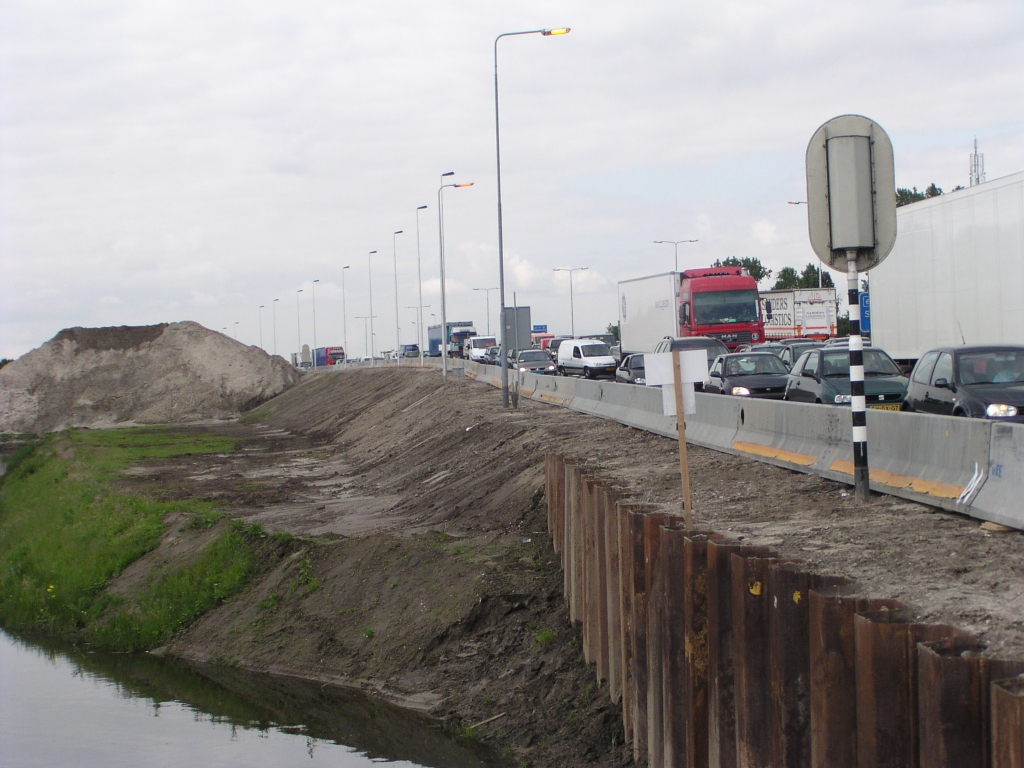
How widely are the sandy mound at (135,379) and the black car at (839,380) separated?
55.9 meters

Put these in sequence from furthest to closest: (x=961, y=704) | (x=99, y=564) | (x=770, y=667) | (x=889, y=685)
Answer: (x=99, y=564), (x=770, y=667), (x=889, y=685), (x=961, y=704)

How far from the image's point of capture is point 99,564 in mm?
20078

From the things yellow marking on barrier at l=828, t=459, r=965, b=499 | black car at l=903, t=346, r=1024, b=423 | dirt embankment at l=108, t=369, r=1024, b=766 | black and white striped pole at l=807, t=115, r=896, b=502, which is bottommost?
dirt embankment at l=108, t=369, r=1024, b=766

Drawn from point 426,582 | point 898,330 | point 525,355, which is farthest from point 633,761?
point 525,355

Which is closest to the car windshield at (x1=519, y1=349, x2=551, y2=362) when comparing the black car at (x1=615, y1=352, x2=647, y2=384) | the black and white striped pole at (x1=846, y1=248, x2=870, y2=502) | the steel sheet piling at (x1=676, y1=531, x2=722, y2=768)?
the black car at (x1=615, y1=352, x2=647, y2=384)

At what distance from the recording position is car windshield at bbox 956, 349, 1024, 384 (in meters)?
14.3

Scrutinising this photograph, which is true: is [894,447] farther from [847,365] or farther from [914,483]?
[847,365]

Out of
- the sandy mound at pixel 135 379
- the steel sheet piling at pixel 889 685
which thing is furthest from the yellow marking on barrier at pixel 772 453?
the sandy mound at pixel 135 379

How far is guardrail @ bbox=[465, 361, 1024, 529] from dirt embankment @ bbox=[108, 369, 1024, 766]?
216 millimetres

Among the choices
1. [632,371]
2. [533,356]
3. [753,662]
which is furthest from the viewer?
[533,356]

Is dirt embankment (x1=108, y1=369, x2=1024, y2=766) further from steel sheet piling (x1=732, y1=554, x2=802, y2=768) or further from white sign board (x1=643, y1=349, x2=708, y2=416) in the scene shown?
white sign board (x1=643, y1=349, x2=708, y2=416)

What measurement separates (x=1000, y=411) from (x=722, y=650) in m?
8.66

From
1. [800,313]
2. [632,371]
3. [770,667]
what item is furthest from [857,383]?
[800,313]

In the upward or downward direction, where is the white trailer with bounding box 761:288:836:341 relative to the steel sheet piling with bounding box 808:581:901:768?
upward
